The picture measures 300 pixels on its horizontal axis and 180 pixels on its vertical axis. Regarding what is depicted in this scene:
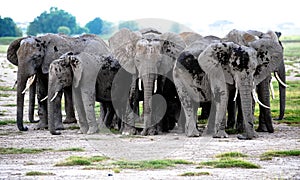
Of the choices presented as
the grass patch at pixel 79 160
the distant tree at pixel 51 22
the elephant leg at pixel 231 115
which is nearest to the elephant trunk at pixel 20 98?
the elephant leg at pixel 231 115

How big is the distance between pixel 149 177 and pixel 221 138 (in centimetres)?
413

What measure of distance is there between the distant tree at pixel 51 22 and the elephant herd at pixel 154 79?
118 m

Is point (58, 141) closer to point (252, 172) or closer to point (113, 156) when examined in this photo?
point (113, 156)

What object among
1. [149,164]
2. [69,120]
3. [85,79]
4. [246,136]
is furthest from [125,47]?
[149,164]

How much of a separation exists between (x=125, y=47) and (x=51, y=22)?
126 metres

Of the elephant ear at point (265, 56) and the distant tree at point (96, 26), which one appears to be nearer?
the elephant ear at point (265, 56)

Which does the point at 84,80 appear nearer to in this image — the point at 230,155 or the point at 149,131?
the point at 149,131

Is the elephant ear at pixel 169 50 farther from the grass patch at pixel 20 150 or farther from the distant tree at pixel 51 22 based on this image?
the distant tree at pixel 51 22

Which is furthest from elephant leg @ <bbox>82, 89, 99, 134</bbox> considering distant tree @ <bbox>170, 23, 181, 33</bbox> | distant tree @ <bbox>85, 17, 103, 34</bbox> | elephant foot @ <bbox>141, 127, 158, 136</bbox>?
distant tree @ <bbox>85, 17, 103, 34</bbox>

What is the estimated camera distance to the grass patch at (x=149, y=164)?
11.0 metres

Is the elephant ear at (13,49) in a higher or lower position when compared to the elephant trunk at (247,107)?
higher

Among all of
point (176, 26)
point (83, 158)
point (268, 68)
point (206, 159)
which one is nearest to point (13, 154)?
point (83, 158)

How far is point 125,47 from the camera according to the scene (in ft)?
51.2

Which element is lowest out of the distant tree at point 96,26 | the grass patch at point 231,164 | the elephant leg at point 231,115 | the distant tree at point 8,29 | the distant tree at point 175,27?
the grass patch at point 231,164
